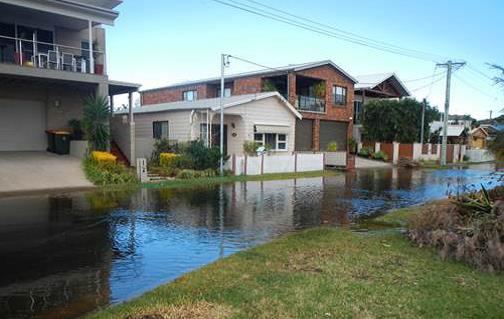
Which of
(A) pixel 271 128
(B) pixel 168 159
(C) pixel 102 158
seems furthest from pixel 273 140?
(C) pixel 102 158

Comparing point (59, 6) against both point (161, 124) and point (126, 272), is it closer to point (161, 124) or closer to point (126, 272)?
point (161, 124)

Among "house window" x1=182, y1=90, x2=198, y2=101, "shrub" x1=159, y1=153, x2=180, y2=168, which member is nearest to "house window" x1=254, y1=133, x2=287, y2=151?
"shrub" x1=159, y1=153, x2=180, y2=168

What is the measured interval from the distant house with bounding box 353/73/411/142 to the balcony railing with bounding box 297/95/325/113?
663 centimetres

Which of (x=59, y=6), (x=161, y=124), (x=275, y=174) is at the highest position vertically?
(x=59, y=6)

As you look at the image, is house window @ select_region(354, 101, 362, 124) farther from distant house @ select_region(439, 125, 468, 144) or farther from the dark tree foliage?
distant house @ select_region(439, 125, 468, 144)

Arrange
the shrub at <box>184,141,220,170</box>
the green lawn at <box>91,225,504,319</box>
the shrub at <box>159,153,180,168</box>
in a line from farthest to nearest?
1. the shrub at <box>159,153,180,168</box>
2. the shrub at <box>184,141,220,170</box>
3. the green lawn at <box>91,225,504,319</box>

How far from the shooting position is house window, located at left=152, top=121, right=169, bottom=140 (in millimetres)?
26344

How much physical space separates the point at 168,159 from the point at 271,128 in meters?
8.56

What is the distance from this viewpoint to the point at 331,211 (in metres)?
12.8

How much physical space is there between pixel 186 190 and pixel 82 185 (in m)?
4.00

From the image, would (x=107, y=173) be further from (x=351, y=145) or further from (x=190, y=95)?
(x=351, y=145)

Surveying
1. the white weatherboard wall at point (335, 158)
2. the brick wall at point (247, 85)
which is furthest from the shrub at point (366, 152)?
the brick wall at point (247, 85)

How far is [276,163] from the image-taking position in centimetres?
2452

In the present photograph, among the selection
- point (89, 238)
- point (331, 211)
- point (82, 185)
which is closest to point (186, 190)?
point (82, 185)
